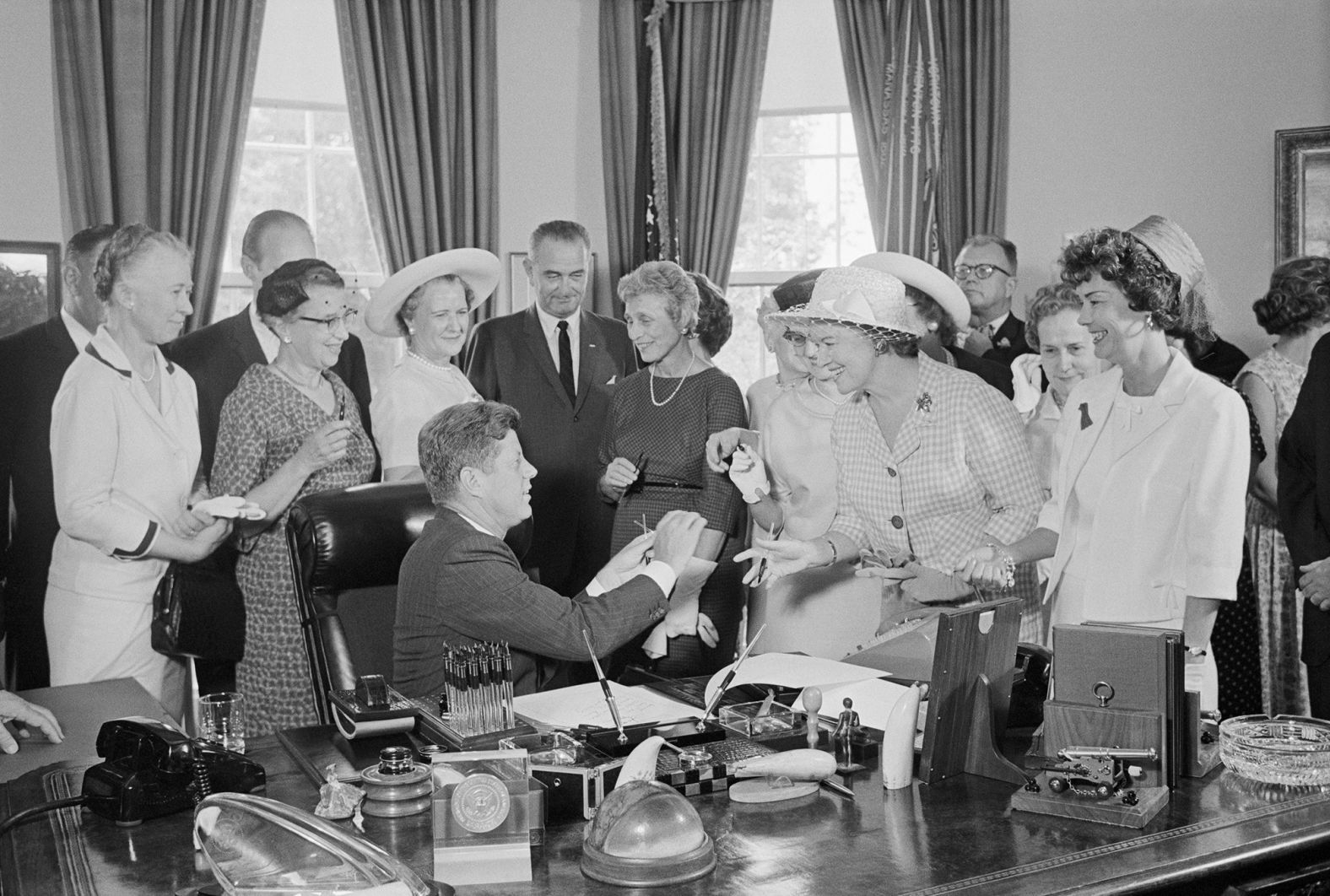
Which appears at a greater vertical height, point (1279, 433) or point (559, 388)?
point (559, 388)

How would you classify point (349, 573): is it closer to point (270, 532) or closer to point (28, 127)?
point (270, 532)

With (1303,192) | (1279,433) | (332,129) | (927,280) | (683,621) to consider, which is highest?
(332,129)

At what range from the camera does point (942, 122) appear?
6523mm

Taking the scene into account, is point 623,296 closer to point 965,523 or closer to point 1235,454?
point 965,523

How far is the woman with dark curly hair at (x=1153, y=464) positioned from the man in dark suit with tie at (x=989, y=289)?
252cm

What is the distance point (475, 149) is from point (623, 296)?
2.47 metres

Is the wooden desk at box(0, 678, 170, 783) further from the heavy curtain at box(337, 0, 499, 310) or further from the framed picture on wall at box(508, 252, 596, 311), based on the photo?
the framed picture on wall at box(508, 252, 596, 311)

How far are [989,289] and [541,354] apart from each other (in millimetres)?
1960

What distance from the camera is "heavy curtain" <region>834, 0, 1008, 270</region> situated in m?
6.51

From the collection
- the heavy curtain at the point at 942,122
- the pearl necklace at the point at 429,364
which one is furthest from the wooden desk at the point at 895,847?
the heavy curtain at the point at 942,122

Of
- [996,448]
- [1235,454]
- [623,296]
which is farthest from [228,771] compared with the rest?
[623,296]

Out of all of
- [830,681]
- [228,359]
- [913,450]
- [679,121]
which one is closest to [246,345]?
[228,359]

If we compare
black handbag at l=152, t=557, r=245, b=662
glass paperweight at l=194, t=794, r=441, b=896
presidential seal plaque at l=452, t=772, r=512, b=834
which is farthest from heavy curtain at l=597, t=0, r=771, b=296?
glass paperweight at l=194, t=794, r=441, b=896

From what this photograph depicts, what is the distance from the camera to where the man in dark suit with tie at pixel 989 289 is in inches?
216
